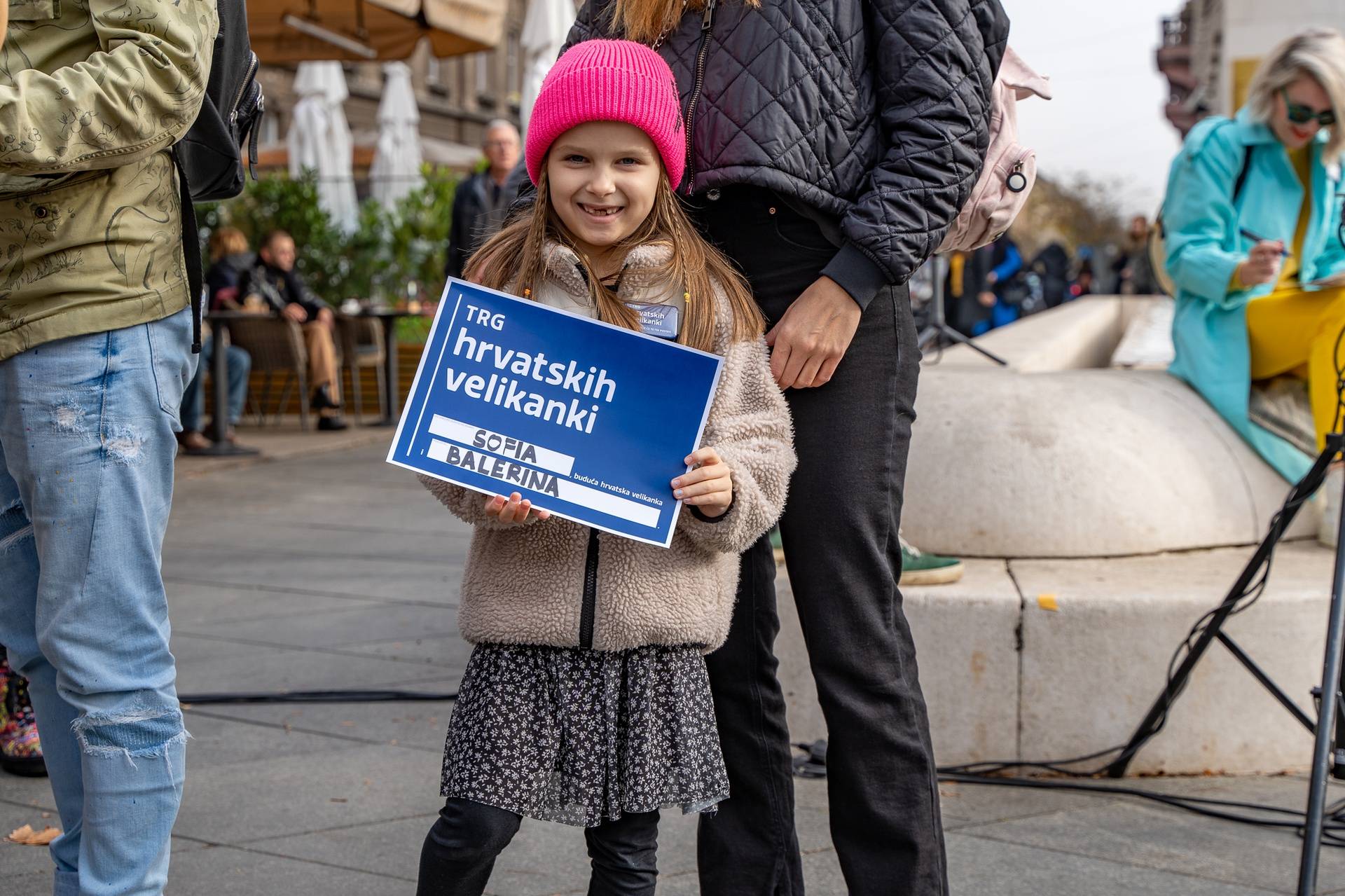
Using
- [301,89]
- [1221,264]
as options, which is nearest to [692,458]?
[1221,264]

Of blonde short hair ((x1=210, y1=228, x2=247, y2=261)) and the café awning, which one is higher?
the café awning

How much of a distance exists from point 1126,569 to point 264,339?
8674 millimetres

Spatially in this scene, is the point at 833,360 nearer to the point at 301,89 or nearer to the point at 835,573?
the point at 835,573

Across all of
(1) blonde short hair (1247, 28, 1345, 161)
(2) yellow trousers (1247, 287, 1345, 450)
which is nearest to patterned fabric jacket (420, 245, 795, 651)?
(2) yellow trousers (1247, 287, 1345, 450)

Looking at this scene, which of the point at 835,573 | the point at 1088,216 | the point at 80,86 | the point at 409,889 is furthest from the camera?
the point at 1088,216

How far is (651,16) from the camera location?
2340 mm

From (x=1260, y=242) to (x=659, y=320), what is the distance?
2888mm

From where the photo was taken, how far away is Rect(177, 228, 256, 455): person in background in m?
10.2

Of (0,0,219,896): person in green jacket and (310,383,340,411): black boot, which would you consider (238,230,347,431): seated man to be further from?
(0,0,219,896): person in green jacket

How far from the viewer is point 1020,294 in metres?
18.0

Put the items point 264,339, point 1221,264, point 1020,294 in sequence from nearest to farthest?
point 1221,264
point 264,339
point 1020,294

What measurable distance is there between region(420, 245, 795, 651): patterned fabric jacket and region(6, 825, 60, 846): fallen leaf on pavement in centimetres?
146

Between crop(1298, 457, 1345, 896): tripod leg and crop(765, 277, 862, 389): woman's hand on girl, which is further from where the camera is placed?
crop(1298, 457, 1345, 896): tripod leg

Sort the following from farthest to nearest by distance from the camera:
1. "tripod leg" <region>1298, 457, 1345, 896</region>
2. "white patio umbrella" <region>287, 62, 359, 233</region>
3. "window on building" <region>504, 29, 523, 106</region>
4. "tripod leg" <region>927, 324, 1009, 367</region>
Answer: "window on building" <region>504, 29, 523, 106</region> < "white patio umbrella" <region>287, 62, 359, 233</region> < "tripod leg" <region>927, 324, 1009, 367</region> < "tripod leg" <region>1298, 457, 1345, 896</region>
